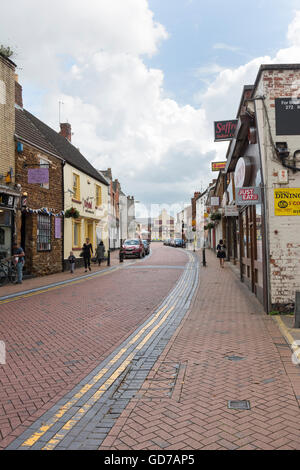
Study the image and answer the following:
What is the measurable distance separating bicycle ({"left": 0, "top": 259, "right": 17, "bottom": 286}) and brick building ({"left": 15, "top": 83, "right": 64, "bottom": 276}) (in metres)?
1.42

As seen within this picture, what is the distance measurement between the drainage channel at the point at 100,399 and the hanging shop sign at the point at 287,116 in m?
5.54

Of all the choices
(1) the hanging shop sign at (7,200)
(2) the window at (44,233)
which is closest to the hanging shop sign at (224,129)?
(2) the window at (44,233)

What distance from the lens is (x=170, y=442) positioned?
3.38 m

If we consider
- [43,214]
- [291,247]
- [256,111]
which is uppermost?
[256,111]

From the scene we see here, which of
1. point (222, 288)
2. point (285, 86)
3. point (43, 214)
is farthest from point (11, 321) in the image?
point (43, 214)

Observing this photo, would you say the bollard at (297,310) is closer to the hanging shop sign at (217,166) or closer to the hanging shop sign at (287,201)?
the hanging shop sign at (287,201)

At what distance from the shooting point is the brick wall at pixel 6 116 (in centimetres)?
1540

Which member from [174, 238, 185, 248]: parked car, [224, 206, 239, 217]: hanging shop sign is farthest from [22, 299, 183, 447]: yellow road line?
[174, 238, 185, 248]: parked car

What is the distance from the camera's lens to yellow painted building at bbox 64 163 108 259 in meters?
22.1

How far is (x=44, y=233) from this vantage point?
62.2 feet

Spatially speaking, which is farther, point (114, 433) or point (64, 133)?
point (64, 133)
